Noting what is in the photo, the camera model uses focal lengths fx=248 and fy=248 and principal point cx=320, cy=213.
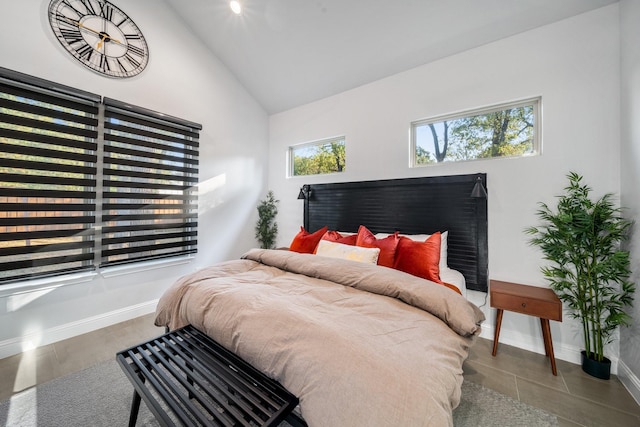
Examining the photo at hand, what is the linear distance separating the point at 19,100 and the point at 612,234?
4.84m

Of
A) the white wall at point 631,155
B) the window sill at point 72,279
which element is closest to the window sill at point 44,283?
the window sill at point 72,279

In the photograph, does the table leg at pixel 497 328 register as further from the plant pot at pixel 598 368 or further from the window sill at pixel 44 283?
the window sill at pixel 44 283

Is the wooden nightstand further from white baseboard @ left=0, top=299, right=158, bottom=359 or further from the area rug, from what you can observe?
white baseboard @ left=0, top=299, right=158, bottom=359

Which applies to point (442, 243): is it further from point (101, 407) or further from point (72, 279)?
point (72, 279)

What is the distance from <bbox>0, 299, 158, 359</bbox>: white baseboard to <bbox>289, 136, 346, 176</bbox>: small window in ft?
8.74

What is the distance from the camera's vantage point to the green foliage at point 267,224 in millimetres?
4109

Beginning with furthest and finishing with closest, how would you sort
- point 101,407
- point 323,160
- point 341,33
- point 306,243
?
1. point 323,160
2. point 306,243
3. point 341,33
4. point 101,407

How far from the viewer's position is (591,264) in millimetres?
1894

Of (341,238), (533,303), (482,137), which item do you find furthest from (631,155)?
(341,238)

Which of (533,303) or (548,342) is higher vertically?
(533,303)

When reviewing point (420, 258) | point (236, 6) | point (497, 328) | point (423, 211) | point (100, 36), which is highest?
point (236, 6)

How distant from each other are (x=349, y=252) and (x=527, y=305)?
1465 millimetres

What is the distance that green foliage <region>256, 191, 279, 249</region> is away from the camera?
4109 millimetres

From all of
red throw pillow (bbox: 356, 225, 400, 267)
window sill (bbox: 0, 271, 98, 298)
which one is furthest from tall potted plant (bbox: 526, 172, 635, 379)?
window sill (bbox: 0, 271, 98, 298)
